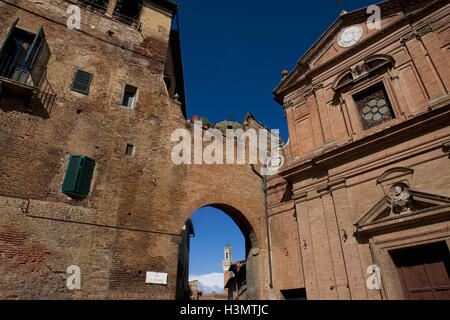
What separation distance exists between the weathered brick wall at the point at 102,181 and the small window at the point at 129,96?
0.77ft

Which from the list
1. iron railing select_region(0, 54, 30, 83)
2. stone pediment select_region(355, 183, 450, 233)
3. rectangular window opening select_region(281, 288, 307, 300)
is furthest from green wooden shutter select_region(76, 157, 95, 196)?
stone pediment select_region(355, 183, 450, 233)

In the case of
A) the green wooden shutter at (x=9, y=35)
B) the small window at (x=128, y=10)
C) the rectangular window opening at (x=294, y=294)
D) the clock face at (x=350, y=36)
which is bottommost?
the rectangular window opening at (x=294, y=294)

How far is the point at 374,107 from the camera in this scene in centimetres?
1078

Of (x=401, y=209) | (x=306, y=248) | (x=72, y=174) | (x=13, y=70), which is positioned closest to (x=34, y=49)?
(x=13, y=70)

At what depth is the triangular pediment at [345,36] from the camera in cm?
1105

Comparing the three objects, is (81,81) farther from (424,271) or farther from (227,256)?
(227,256)

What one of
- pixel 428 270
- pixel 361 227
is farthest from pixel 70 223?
pixel 428 270

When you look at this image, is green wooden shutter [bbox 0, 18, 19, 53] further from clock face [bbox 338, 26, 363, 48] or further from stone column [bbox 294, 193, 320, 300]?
clock face [bbox 338, 26, 363, 48]

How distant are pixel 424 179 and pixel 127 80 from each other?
433 inches

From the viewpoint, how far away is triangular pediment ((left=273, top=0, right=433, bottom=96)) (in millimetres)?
11055

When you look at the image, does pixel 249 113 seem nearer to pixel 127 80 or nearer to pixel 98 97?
pixel 127 80

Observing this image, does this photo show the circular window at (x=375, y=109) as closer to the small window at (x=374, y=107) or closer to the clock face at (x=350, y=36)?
the small window at (x=374, y=107)

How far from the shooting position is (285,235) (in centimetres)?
1188

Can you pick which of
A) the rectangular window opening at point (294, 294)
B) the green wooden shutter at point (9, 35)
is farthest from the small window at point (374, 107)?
the green wooden shutter at point (9, 35)
